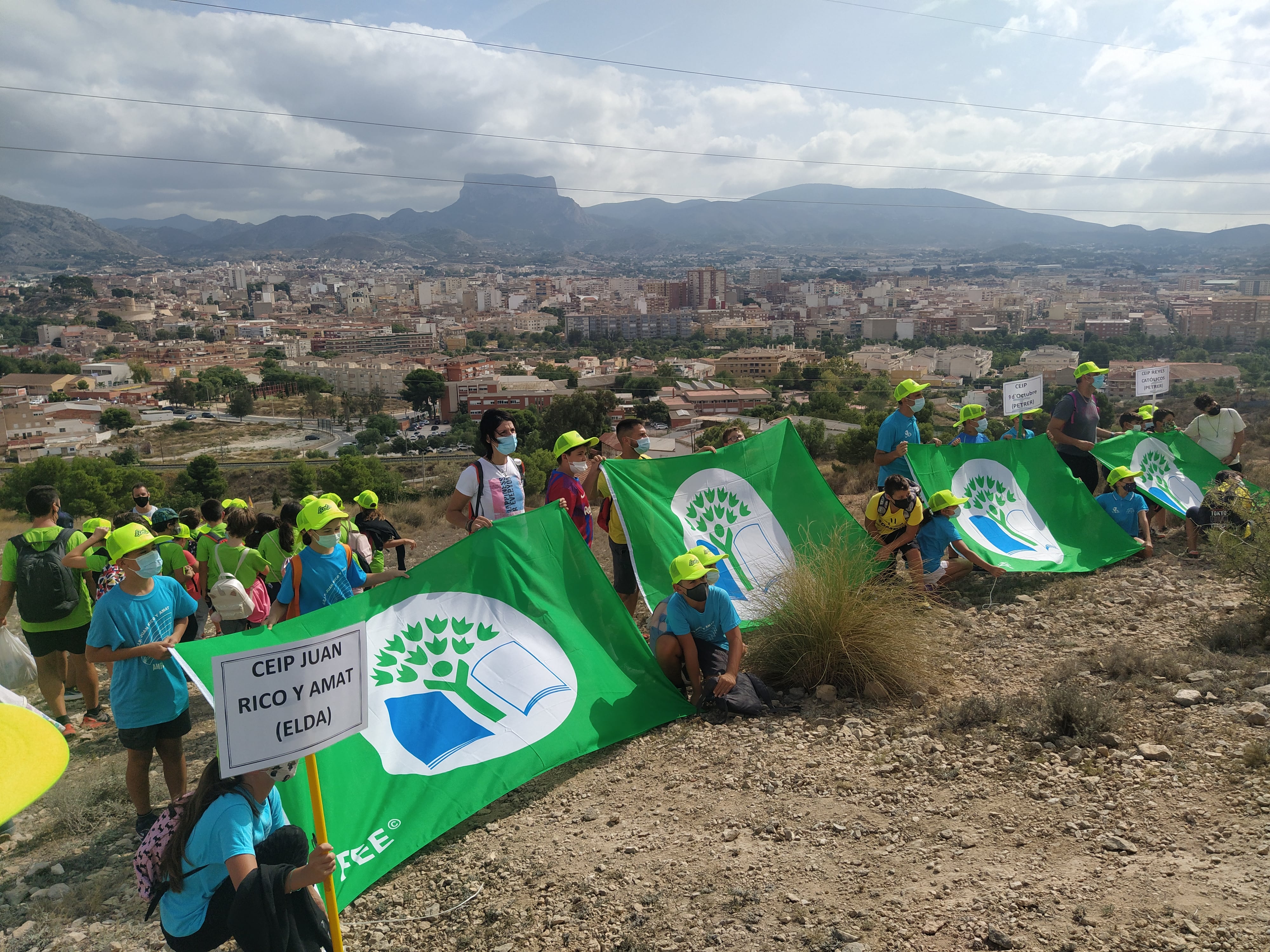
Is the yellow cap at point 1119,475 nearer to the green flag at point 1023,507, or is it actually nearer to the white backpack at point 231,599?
the green flag at point 1023,507

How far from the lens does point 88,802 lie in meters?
4.66

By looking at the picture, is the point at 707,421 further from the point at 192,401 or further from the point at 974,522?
the point at 192,401

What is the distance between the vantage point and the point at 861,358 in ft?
317

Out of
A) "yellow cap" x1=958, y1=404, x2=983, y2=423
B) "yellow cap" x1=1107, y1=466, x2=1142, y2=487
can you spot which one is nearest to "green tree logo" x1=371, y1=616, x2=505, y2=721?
"yellow cap" x1=958, y1=404, x2=983, y2=423

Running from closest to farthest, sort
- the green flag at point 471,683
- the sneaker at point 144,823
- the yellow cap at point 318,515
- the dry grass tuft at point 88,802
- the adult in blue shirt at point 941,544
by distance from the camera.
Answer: the green flag at point 471,683 < the sneaker at point 144,823 < the dry grass tuft at point 88,802 < the yellow cap at point 318,515 < the adult in blue shirt at point 941,544

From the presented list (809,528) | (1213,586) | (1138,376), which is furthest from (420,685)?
(1138,376)

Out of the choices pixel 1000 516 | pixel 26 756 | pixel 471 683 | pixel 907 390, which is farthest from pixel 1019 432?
pixel 26 756

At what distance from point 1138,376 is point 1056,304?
145m

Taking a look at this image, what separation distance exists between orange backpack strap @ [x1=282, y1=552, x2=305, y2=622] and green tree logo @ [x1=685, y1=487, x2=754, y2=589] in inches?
111

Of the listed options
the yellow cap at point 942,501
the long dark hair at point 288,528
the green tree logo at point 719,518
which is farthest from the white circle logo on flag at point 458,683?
the yellow cap at point 942,501

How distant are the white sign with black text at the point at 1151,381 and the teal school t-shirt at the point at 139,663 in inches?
474

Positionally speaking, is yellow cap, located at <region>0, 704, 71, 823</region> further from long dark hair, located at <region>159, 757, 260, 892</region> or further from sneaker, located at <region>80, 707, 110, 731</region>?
sneaker, located at <region>80, 707, 110, 731</region>

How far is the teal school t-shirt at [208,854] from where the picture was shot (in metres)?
2.65

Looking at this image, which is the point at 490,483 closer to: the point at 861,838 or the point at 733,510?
the point at 733,510
